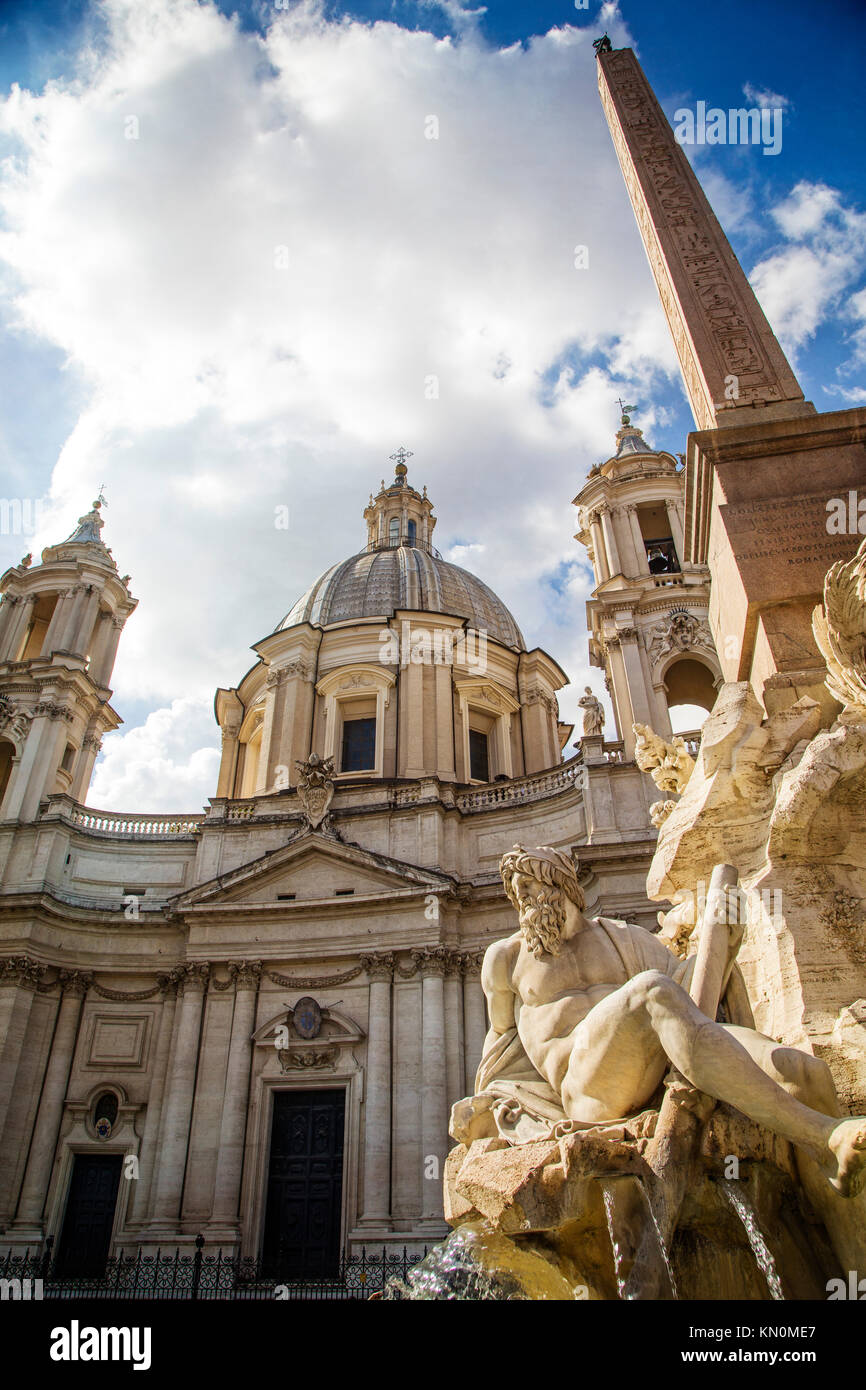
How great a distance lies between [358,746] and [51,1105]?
13476mm

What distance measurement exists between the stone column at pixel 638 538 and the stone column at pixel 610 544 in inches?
20.3

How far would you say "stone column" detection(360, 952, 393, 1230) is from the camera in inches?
714

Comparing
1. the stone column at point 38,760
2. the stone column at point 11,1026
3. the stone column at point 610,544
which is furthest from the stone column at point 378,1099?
the stone column at point 610,544

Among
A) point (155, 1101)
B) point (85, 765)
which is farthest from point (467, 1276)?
point (85, 765)

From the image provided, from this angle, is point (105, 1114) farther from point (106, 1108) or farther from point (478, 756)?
point (478, 756)

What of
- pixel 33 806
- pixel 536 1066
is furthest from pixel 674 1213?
pixel 33 806

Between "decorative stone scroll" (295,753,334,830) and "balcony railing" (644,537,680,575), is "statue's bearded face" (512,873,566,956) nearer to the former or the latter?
"decorative stone scroll" (295,753,334,830)

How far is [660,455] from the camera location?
26.4 m

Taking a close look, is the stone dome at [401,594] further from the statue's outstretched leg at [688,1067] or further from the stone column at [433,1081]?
the statue's outstretched leg at [688,1067]

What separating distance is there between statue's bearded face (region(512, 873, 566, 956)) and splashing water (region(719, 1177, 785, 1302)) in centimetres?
152

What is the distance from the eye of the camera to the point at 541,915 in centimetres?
485

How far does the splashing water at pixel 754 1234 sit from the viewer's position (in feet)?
11.1

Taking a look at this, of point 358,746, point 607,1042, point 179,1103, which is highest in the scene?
point 358,746
